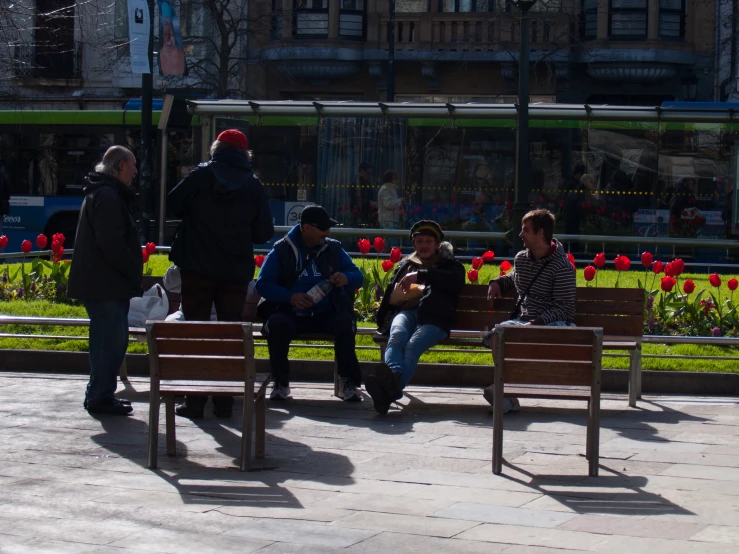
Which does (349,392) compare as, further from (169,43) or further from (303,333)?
(169,43)

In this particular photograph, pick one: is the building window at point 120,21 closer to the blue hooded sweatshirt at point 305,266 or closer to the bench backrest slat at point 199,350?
the blue hooded sweatshirt at point 305,266

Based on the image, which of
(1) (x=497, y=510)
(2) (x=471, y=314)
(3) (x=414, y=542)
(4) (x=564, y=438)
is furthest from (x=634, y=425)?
(3) (x=414, y=542)

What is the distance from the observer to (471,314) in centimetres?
938

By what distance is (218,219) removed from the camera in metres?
8.22

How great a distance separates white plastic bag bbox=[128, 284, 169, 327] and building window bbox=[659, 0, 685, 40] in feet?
90.4

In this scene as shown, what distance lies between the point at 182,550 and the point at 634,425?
412cm

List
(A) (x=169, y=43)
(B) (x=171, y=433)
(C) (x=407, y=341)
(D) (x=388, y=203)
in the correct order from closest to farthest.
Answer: (B) (x=171, y=433) < (C) (x=407, y=341) < (A) (x=169, y=43) < (D) (x=388, y=203)

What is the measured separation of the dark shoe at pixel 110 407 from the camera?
827cm

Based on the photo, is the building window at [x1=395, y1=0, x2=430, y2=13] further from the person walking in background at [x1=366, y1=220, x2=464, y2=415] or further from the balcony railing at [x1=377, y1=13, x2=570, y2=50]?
the person walking in background at [x1=366, y1=220, x2=464, y2=415]

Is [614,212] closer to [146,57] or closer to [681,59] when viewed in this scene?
[146,57]

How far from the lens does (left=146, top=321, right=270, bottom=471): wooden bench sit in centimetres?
662

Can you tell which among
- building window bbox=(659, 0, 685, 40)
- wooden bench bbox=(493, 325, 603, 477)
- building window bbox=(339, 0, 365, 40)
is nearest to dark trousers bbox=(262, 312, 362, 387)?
wooden bench bbox=(493, 325, 603, 477)

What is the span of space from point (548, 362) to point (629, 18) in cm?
2969

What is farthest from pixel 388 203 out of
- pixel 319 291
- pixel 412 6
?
pixel 412 6
